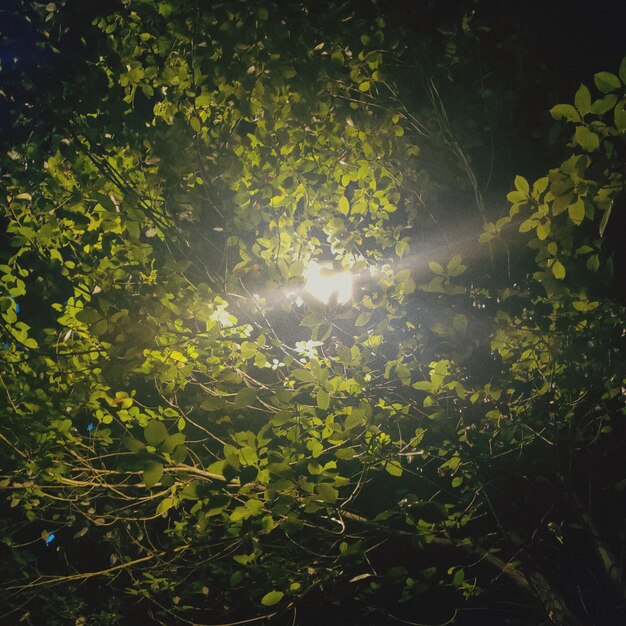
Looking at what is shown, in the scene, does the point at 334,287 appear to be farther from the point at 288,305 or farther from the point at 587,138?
the point at 587,138

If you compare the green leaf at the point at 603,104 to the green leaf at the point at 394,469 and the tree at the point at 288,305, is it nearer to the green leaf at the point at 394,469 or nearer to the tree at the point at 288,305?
the tree at the point at 288,305

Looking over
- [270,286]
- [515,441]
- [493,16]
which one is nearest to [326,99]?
[270,286]

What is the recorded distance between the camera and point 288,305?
5.76ft

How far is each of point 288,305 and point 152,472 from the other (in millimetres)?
891

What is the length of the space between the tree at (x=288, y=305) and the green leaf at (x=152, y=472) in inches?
10.3

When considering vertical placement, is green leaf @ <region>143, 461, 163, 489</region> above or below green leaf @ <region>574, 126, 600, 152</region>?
below

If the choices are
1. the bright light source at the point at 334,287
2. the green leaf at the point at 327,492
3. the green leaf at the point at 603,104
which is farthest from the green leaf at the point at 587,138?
the green leaf at the point at 327,492

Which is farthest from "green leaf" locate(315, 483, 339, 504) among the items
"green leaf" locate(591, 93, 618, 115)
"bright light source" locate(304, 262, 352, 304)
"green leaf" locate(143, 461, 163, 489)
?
"green leaf" locate(591, 93, 618, 115)

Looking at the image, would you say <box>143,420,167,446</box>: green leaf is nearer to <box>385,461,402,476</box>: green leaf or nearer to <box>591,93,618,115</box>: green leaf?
<box>385,461,402,476</box>: green leaf

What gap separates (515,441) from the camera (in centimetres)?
240

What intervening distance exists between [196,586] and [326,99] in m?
3.35

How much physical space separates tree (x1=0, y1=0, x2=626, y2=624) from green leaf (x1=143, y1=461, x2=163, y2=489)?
0.26 m

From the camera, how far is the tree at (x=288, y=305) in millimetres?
1748

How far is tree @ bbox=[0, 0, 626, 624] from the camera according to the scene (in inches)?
68.8
